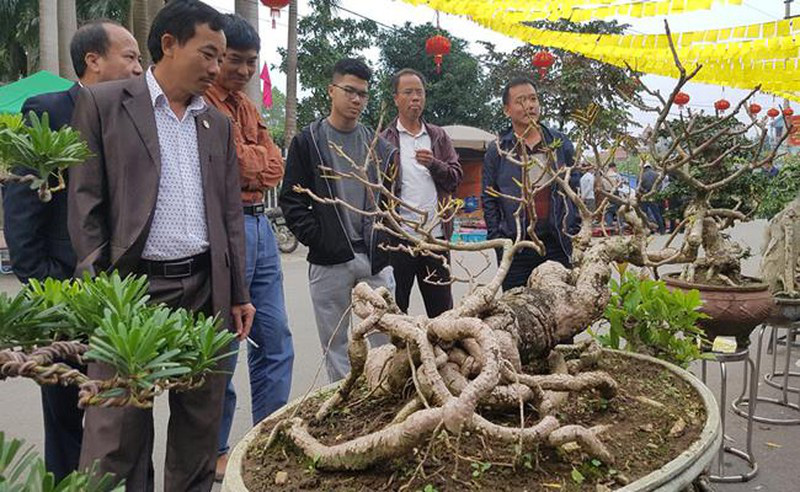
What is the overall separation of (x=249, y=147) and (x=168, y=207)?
2.48 ft

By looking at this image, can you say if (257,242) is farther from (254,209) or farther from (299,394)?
(299,394)

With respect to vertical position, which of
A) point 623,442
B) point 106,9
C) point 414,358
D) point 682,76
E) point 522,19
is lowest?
point 623,442

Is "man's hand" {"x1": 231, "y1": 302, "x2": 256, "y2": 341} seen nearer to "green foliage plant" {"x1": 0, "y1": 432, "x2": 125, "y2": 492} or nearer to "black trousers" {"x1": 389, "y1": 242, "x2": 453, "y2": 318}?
"black trousers" {"x1": 389, "y1": 242, "x2": 453, "y2": 318}

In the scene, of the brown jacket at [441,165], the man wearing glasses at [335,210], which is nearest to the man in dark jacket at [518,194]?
the brown jacket at [441,165]

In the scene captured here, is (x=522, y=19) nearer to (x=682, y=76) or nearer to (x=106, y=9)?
(x=682, y=76)

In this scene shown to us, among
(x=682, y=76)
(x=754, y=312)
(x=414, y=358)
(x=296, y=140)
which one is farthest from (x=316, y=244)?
(x=754, y=312)

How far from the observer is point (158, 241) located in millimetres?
1971

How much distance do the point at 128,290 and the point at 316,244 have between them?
2.23 metres

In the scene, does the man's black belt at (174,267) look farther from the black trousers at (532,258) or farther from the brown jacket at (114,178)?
the black trousers at (532,258)

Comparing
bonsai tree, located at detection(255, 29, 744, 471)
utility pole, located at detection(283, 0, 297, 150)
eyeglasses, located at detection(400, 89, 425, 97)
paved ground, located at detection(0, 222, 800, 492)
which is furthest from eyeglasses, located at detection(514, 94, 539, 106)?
utility pole, located at detection(283, 0, 297, 150)

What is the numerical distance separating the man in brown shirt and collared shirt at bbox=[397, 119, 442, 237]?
0.85 m

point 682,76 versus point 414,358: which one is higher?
point 682,76

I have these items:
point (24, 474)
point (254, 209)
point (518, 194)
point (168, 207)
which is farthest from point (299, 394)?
point (24, 474)

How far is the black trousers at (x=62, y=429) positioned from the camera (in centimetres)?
224
